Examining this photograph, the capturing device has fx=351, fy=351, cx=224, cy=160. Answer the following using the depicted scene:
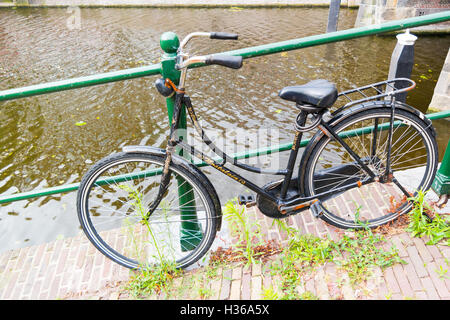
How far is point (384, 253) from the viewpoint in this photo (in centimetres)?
241

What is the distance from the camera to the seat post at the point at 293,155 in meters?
2.22

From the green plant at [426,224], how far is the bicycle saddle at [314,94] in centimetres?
107

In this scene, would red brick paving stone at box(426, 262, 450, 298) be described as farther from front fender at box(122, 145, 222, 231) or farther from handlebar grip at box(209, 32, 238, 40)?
handlebar grip at box(209, 32, 238, 40)

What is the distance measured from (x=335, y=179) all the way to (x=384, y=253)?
60 centimetres

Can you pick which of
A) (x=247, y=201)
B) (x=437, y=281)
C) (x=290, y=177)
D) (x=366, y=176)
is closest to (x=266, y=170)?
(x=290, y=177)

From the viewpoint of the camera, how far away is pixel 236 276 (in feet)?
8.11

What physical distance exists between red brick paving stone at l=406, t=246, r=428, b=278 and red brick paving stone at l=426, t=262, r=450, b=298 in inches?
1.4

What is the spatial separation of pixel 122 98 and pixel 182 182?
5.59 metres

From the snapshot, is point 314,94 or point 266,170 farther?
point 266,170

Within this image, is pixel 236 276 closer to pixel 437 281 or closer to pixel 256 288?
pixel 256 288

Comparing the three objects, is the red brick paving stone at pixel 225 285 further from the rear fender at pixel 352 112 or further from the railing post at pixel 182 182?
the rear fender at pixel 352 112

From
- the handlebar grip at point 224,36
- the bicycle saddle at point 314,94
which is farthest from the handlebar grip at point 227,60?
the bicycle saddle at point 314,94

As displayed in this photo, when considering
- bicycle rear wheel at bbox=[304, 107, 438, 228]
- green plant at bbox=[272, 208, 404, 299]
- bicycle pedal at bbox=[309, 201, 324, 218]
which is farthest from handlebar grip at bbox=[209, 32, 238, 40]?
green plant at bbox=[272, 208, 404, 299]

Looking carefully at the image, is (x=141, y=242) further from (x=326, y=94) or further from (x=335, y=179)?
(x=326, y=94)
